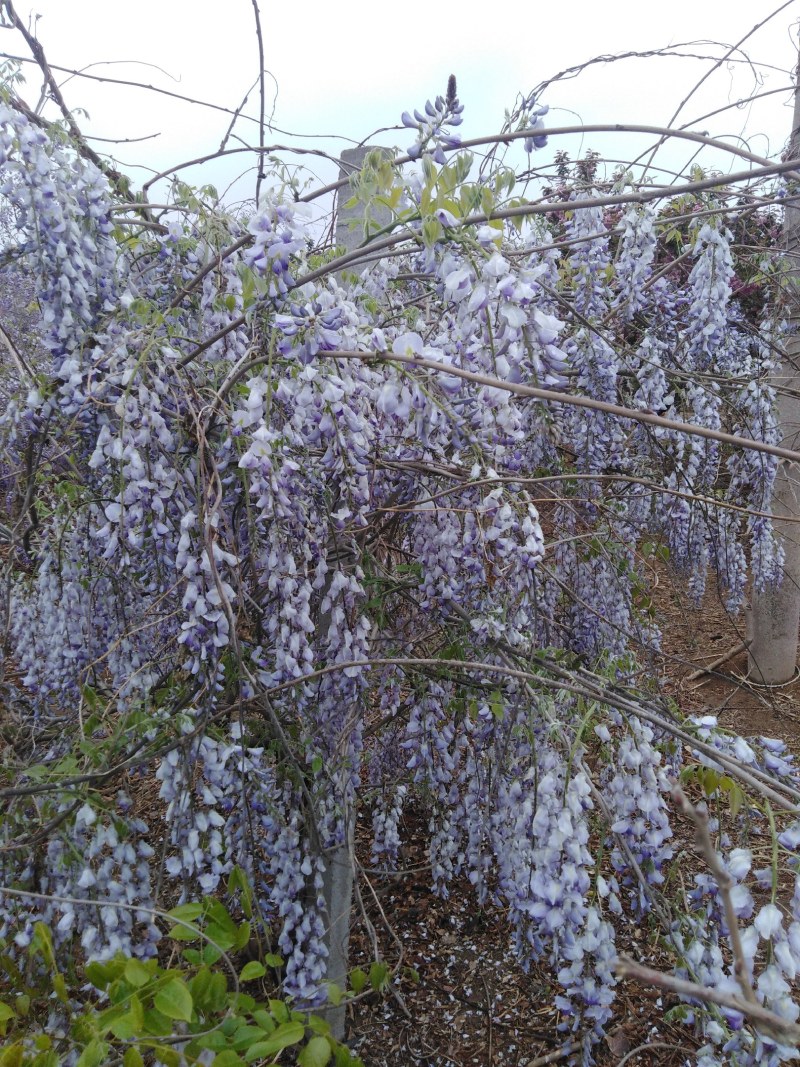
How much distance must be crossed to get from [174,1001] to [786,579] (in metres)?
4.65

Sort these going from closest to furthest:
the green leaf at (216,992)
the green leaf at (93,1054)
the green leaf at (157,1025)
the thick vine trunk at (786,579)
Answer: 1. the green leaf at (93,1054)
2. the green leaf at (157,1025)
3. the green leaf at (216,992)
4. the thick vine trunk at (786,579)

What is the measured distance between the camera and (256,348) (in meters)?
1.68

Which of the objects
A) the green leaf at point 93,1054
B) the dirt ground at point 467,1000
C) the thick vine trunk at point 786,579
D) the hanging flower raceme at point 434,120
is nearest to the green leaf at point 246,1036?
the green leaf at point 93,1054

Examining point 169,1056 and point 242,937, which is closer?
point 169,1056

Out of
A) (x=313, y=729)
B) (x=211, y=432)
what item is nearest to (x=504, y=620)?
(x=313, y=729)

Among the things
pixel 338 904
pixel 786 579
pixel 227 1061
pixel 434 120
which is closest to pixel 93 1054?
pixel 227 1061

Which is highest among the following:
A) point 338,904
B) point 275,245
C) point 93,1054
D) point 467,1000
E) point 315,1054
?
point 275,245

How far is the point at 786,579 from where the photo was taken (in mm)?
4738

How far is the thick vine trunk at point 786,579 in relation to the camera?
4473 millimetres

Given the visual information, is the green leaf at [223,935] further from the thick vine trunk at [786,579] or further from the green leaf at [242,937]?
the thick vine trunk at [786,579]

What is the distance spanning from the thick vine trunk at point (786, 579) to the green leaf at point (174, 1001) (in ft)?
13.8

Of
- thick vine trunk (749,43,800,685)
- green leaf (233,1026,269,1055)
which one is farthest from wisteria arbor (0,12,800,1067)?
thick vine trunk (749,43,800,685)

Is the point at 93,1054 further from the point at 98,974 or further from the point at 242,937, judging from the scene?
the point at 242,937

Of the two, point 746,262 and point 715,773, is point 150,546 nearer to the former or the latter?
point 715,773
